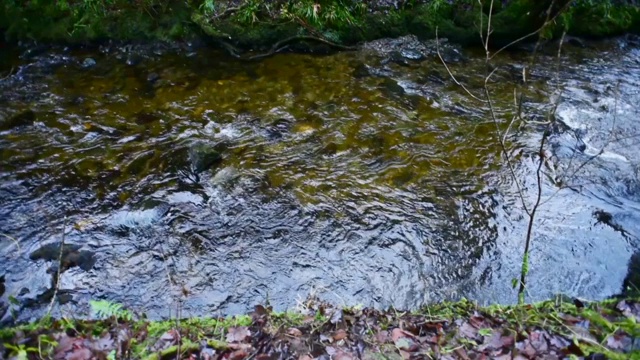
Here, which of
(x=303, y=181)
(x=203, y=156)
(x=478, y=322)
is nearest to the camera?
(x=478, y=322)

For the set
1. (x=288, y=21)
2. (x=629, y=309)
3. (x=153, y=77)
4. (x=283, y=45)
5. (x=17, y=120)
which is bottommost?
(x=629, y=309)

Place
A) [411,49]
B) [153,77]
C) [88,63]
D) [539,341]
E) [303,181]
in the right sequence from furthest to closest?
[411,49], [88,63], [153,77], [303,181], [539,341]

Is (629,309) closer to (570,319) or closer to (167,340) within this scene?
(570,319)

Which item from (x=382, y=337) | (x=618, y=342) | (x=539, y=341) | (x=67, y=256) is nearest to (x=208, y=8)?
(x=67, y=256)

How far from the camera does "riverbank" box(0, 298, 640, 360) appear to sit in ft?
10.4

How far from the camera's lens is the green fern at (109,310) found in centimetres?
354

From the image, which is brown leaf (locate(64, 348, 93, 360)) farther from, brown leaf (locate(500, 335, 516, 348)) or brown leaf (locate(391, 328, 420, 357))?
brown leaf (locate(500, 335, 516, 348))

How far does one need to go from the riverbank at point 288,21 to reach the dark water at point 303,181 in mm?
510

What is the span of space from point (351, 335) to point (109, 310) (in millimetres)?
1653

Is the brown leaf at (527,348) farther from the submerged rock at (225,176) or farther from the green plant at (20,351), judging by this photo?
the submerged rock at (225,176)

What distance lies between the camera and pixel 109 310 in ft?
11.8

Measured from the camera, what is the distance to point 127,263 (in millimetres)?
4516

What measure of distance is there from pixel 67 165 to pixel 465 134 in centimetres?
445

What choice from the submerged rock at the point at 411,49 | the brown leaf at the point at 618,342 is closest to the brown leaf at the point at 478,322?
the brown leaf at the point at 618,342
